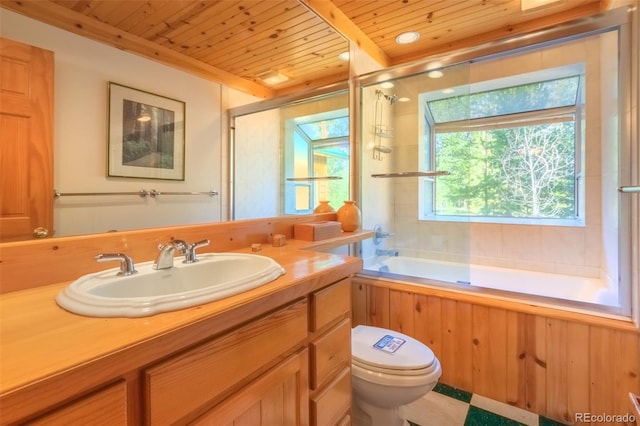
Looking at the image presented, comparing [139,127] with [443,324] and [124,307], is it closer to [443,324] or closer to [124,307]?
[124,307]

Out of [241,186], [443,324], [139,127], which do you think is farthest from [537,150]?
[139,127]

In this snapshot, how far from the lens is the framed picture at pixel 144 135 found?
94 centimetres

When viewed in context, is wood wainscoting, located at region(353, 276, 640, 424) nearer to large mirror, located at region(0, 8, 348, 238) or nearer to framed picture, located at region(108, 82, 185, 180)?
large mirror, located at region(0, 8, 348, 238)

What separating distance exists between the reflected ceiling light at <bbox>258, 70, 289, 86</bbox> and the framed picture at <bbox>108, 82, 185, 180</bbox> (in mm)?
582

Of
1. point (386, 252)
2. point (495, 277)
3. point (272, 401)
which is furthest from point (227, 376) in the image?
point (495, 277)

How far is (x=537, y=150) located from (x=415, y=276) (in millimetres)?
1624

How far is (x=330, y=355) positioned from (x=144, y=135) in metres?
0.99

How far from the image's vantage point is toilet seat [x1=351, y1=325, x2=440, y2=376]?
117cm

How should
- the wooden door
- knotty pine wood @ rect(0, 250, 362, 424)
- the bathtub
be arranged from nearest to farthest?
knotty pine wood @ rect(0, 250, 362, 424) → the wooden door → the bathtub

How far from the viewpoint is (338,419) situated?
3.37ft

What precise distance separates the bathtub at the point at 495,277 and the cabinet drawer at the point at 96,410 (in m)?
1.73

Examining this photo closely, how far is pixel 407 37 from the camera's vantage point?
2260 millimetres

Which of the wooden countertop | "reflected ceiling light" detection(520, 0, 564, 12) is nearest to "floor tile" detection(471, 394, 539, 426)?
the wooden countertop

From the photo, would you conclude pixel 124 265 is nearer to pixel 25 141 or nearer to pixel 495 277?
pixel 25 141
